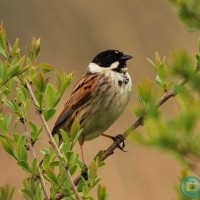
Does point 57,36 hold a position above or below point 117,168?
above

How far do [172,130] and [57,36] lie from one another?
212 inches

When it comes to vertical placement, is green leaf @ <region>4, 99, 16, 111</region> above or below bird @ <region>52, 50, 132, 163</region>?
above

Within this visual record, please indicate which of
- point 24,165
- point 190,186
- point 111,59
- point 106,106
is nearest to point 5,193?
point 24,165

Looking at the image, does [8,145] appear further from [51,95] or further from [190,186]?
[190,186]

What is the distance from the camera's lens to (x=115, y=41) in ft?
19.4

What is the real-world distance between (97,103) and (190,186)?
8.85 feet

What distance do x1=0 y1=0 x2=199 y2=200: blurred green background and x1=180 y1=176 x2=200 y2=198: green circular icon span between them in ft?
10.0

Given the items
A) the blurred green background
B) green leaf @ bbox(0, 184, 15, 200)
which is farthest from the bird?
green leaf @ bbox(0, 184, 15, 200)

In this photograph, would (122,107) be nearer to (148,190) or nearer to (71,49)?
(148,190)

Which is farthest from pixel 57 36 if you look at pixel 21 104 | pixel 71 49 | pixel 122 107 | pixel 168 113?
pixel 21 104

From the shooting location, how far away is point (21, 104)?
1.64m

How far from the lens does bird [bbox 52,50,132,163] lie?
3574 millimetres

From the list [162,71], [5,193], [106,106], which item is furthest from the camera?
[106,106]

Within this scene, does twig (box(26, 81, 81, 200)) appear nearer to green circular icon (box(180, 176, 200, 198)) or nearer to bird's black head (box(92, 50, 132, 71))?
green circular icon (box(180, 176, 200, 198))
